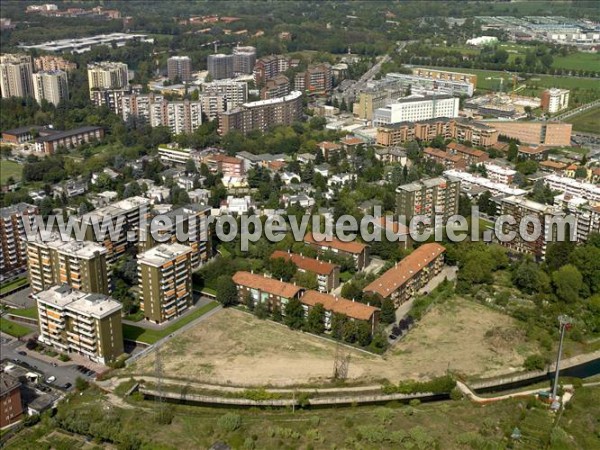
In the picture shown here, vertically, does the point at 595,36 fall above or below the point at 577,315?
above

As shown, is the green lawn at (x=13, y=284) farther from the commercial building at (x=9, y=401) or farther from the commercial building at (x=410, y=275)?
the commercial building at (x=410, y=275)

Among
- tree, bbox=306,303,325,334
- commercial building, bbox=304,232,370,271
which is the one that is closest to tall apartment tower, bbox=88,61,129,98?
commercial building, bbox=304,232,370,271

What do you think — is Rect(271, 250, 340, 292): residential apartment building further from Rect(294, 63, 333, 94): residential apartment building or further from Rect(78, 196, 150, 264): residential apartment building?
Rect(294, 63, 333, 94): residential apartment building

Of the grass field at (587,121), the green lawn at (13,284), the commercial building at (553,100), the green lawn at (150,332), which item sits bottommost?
the green lawn at (150,332)

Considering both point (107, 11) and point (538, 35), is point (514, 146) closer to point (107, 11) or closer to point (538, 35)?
point (538, 35)

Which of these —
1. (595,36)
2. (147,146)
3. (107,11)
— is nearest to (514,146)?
(147,146)

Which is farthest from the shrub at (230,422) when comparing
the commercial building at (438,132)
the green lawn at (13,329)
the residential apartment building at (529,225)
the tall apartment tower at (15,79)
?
the tall apartment tower at (15,79)
